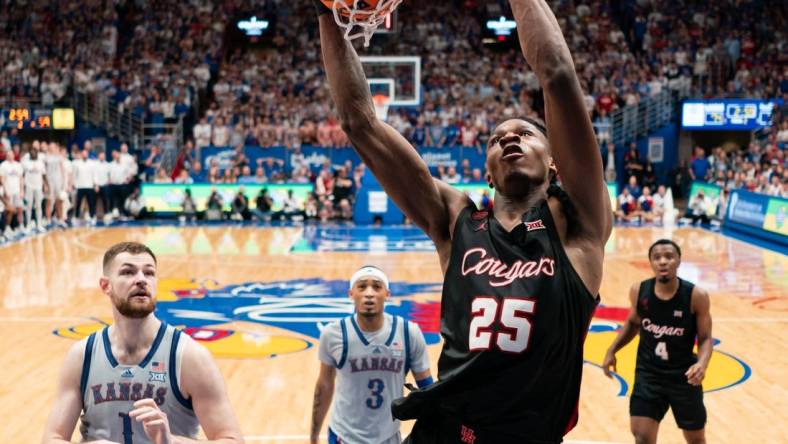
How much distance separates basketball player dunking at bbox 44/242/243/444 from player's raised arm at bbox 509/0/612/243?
68.2 inches

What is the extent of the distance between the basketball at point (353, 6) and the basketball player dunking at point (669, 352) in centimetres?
380

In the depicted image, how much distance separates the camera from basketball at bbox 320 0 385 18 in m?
2.62

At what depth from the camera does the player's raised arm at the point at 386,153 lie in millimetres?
2576

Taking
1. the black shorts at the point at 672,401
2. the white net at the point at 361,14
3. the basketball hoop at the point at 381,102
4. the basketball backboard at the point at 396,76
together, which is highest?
the basketball backboard at the point at 396,76

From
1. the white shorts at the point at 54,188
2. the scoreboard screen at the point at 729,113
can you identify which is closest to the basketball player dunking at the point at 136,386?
the white shorts at the point at 54,188

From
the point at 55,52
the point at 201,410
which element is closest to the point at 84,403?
the point at 201,410

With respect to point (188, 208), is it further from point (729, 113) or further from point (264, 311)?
point (729, 113)

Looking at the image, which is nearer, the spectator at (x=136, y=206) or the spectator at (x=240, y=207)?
the spectator at (x=240, y=207)

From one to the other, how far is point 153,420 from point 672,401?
4043mm

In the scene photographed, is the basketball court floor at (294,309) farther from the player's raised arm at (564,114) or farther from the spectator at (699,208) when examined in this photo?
the player's raised arm at (564,114)

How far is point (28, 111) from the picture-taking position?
26109 millimetres

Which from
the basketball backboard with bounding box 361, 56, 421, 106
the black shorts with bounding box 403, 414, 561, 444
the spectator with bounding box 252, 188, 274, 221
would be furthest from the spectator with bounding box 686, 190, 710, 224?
the black shorts with bounding box 403, 414, 561, 444

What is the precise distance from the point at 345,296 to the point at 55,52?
2130 centimetres

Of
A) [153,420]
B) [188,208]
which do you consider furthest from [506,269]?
[188,208]
